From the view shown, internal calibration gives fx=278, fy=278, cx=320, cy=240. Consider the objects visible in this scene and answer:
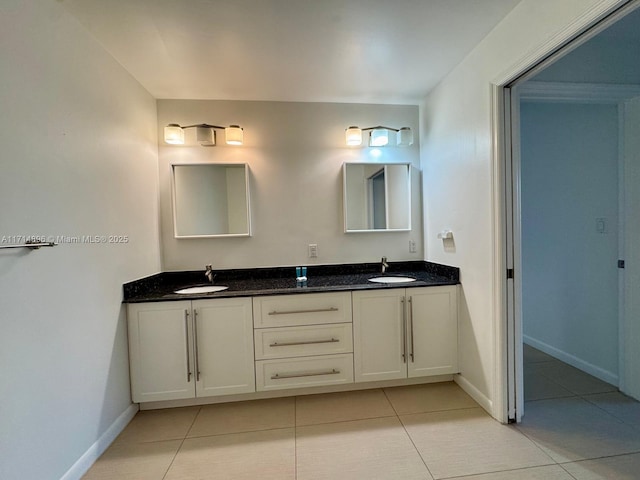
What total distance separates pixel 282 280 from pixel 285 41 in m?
1.75

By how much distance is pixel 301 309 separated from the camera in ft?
6.72

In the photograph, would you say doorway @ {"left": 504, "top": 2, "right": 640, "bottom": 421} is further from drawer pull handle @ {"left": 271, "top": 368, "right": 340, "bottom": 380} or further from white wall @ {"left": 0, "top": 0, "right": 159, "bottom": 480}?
white wall @ {"left": 0, "top": 0, "right": 159, "bottom": 480}

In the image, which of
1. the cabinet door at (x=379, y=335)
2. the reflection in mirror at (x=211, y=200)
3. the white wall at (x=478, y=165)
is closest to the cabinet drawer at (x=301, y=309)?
the cabinet door at (x=379, y=335)

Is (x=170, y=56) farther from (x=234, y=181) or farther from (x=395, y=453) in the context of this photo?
(x=395, y=453)

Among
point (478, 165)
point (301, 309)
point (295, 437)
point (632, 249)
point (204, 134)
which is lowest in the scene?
point (295, 437)

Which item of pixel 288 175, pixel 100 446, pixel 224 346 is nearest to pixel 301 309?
pixel 224 346

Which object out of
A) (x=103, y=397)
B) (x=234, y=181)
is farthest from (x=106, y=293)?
(x=234, y=181)

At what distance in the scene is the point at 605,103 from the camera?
214 centimetres

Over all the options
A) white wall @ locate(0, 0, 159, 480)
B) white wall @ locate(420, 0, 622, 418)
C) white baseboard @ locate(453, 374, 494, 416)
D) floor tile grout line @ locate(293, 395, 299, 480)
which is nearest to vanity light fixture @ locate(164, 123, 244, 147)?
white wall @ locate(0, 0, 159, 480)

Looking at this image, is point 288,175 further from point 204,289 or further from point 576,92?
point 576,92

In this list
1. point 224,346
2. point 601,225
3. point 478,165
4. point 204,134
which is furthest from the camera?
point 204,134

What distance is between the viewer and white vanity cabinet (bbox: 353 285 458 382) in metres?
2.11

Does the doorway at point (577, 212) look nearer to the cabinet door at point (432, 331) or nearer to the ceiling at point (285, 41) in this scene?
the cabinet door at point (432, 331)

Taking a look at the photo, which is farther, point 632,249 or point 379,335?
point 379,335
